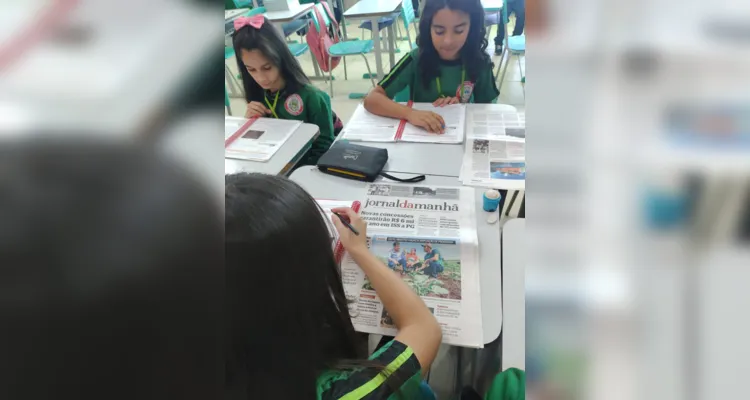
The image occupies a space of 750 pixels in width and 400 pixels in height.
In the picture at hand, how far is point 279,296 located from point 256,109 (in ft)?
4.30

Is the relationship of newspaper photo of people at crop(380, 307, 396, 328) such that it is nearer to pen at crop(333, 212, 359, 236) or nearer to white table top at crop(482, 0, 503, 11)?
pen at crop(333, 212, 359, 236)

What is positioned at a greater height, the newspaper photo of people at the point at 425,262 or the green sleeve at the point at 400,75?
the green sleeve at the point at 400,75

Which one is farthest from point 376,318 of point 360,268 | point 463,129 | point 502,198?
point 463,129

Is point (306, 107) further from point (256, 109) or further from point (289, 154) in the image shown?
point (289, 154)

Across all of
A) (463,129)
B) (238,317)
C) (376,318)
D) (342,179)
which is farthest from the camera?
(463,129)

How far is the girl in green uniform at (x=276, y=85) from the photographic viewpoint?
5.12 feet

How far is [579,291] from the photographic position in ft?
0.47

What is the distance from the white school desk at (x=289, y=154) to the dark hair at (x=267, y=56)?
0.85 feet

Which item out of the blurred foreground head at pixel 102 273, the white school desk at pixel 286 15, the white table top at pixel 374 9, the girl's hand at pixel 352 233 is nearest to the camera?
the blurred foreground head at pixel 102 273

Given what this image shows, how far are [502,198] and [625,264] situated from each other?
0.93 meters

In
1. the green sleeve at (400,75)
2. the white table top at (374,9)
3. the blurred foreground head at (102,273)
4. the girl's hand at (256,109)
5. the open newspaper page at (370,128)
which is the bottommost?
the open newspaper page at (370,128)

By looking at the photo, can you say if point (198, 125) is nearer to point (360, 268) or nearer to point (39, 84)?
point (39, 84)

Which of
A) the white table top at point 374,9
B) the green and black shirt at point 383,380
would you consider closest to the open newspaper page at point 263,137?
the green and black shirt at point 383,380

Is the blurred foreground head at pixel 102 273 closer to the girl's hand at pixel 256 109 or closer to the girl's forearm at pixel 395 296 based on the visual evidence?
the girl's forearm at pixel 395 296
